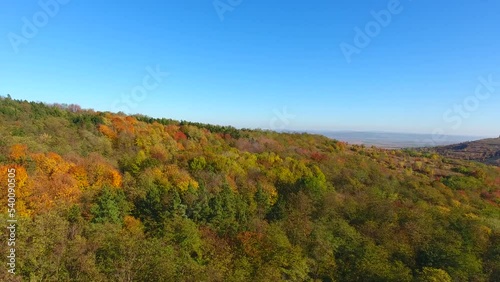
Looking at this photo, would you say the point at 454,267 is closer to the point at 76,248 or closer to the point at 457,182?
the point at 76,248

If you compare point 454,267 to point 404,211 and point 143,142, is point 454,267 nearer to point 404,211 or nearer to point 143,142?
point 404,211

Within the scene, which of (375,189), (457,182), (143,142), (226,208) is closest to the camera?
(226,208)

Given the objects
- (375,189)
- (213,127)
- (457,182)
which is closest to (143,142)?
(213,127)

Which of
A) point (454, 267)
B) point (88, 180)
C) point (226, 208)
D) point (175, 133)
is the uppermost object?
point (175, 133)

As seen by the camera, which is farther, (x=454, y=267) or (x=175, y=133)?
(x=175, y=133)

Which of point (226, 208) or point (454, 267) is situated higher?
point (226, 208)

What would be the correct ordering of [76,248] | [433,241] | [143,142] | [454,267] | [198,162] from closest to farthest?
[76,248] → [454,267] → [433,241] → [198,162] → [143,142]
